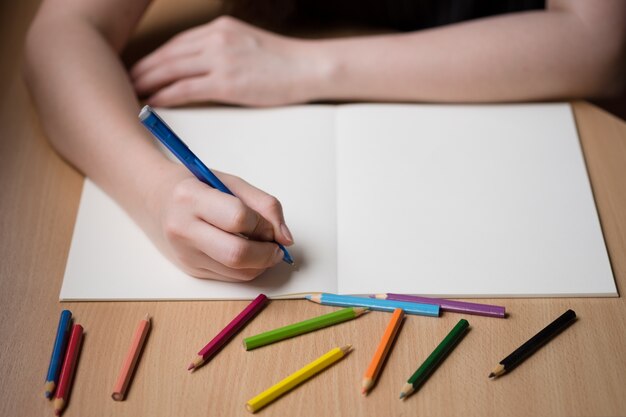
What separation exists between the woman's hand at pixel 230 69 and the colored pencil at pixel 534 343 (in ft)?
1.34

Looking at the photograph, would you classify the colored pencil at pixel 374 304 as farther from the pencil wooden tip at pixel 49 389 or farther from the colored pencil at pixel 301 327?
the pencil wooden tip at pixel 49 389

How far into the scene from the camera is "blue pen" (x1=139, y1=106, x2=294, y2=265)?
0.62 metres

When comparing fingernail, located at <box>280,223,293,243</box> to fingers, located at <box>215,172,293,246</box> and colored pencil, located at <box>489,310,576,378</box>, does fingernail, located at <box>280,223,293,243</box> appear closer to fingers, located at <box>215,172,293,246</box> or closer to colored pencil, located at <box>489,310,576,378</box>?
fingers, located at <box>215,172,293,246</box>

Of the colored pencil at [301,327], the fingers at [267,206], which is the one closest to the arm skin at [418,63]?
the fingers at [267,206]

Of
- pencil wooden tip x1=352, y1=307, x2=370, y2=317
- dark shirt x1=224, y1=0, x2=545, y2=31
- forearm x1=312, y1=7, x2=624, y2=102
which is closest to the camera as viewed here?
pencil wooden tip x1=352, y1=307, x2=370, y2=317

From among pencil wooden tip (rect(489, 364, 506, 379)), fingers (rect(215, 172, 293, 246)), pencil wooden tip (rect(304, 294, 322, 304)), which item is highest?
fingers (rect(215, 172, 293, 246))

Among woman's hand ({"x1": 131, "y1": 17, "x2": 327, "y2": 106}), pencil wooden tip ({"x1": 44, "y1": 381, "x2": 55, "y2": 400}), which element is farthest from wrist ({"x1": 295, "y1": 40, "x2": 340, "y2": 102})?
pencil wooden tip ({"x1": 44, "y1": 381, "x2": 55, "y2": 400})

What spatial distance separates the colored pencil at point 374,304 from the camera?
72 cm

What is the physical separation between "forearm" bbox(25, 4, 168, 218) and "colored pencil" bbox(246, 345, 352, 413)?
25cm

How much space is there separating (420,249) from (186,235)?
0.24 m

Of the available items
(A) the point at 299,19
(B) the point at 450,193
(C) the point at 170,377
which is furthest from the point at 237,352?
(A) the point at 299,19

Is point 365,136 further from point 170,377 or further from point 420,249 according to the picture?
point 170,377

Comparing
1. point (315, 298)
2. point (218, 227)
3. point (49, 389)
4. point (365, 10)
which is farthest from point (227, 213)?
point (365, 10)

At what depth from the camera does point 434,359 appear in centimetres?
68
